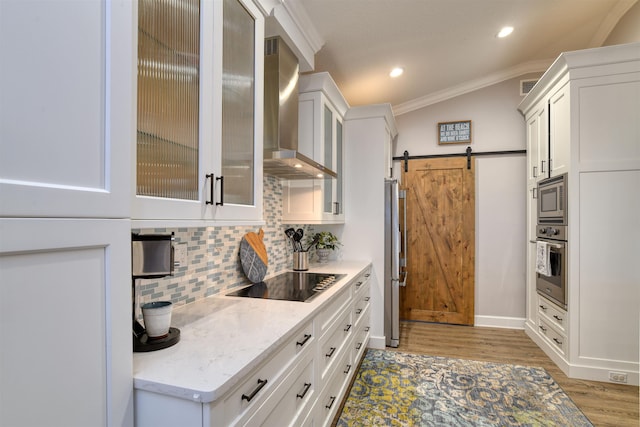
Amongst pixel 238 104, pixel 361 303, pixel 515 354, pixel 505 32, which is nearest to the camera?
pixel 238 104

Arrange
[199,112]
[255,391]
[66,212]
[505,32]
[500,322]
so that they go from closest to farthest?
[66,212], [255,391], [199,112], [505,32], [500,322]

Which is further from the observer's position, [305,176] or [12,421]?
[305,176]

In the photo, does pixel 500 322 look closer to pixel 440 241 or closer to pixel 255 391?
pixel 440 241

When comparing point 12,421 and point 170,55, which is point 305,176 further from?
point 12,421

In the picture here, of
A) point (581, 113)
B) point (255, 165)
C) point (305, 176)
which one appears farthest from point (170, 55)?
point (581, 113)

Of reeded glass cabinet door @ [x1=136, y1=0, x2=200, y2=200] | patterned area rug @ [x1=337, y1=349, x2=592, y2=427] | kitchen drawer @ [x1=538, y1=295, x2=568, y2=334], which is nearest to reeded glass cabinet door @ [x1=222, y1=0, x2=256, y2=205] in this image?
reeded glass cabinet door @ [x1=136, y1=0, x2=200, y2=200]

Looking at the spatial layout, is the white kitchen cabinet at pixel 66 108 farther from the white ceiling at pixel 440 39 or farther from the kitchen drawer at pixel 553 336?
the kitchen drawer at pixel 553 336

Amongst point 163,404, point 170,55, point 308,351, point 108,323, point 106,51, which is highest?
point 170,55

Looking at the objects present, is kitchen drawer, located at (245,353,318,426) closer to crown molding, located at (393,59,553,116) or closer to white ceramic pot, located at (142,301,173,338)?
white ceramic pot, located at (142,301,173,338)

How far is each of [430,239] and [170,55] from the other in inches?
148

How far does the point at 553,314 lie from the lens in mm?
3098

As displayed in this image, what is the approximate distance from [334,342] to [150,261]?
1.28m

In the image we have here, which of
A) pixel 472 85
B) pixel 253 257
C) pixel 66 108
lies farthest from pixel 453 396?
pixel 472 85

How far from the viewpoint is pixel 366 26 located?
2.59 meters
